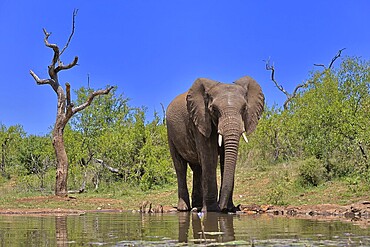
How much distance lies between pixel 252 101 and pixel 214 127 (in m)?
1.06

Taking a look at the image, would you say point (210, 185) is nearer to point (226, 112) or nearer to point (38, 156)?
point (226, 112)

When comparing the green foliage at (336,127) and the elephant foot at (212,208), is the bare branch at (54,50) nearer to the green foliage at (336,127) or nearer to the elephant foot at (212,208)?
the green foliage at (336,127)

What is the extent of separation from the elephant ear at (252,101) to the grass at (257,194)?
7.22ft

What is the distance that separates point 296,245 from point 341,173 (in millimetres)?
13440

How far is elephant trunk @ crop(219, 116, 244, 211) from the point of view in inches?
444

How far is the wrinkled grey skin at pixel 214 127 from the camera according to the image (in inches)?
451

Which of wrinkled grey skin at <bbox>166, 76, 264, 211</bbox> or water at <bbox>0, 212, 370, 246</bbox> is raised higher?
wrinkled grey skin at <bbox>166, 76, 264, 211</bbox>

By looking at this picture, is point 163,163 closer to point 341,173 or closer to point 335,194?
point 341,173

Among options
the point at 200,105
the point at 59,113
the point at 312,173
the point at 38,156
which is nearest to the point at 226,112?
the point at 200,105

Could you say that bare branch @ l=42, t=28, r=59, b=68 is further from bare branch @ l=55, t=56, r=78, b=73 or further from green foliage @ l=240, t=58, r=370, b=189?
green foliage @ l=240, t=58, r=370, b=189

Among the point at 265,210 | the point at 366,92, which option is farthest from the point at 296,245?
the point at 366,92

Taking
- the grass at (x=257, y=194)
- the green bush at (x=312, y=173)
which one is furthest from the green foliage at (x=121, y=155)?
the green bush at (x=312, y=173)

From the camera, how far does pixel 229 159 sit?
11.3 m

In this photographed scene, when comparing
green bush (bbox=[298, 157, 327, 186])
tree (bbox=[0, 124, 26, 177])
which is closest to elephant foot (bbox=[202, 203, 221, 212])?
green bush (bbox=[298, 157, 327, 186])
